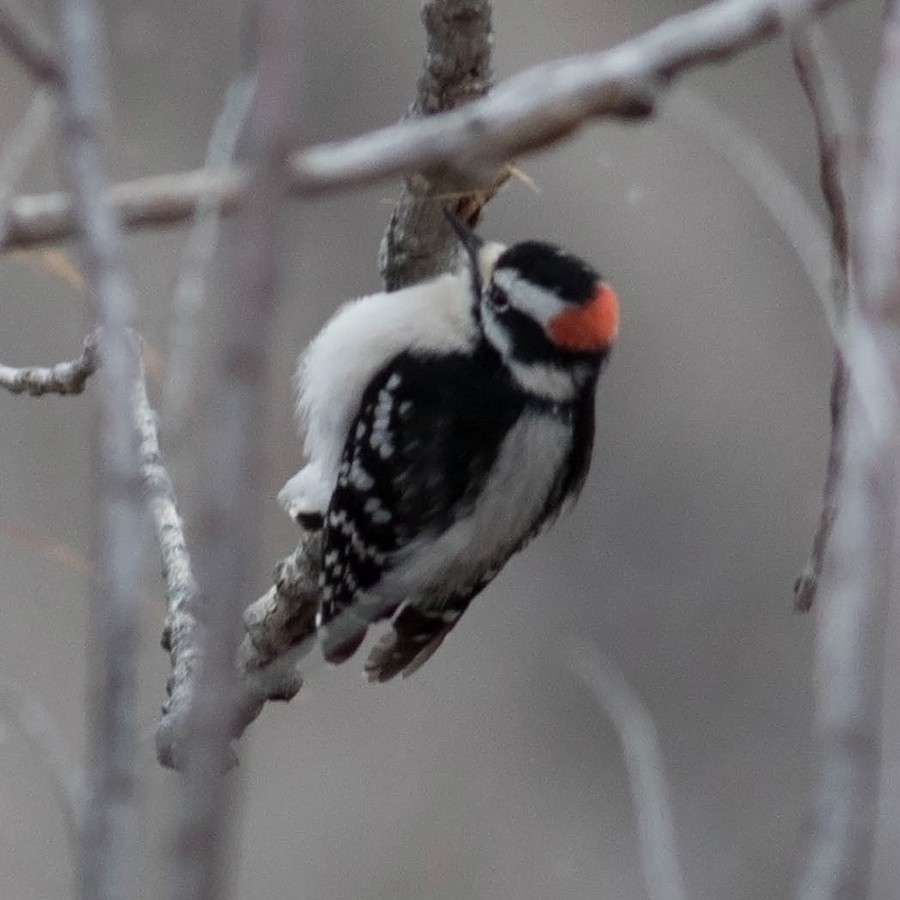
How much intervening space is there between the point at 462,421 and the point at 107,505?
1555mm

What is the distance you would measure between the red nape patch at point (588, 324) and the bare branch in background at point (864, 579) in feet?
4.73

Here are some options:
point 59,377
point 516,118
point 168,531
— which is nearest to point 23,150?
point 516,118

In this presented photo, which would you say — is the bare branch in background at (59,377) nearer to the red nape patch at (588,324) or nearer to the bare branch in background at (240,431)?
the red nape patch at (588,324)

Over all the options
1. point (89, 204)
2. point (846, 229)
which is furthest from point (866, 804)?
point (846, 229)

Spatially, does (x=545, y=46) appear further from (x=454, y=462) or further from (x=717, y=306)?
(x=454, y=462)

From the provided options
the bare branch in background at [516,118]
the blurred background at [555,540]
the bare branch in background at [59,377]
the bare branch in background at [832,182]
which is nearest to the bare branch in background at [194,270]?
the bare branch in background at [516,118]

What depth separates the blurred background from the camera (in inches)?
132

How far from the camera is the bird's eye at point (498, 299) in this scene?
2.12 m

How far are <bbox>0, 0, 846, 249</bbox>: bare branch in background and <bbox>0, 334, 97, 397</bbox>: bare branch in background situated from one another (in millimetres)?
960

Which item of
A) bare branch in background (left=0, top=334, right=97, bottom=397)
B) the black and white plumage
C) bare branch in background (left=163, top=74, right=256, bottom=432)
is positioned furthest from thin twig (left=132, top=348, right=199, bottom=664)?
bare branch in background (left=163, top=74, right=256, bottom=432)

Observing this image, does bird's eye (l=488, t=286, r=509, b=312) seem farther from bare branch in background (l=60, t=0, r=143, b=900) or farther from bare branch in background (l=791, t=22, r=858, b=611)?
bare branch in background (l=60, t=0, r=143, b=900)

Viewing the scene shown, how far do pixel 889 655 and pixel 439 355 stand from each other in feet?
3.44

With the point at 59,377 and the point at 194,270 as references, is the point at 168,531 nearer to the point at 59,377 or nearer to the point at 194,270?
the point at 59,377

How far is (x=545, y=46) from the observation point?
331 centimetres
